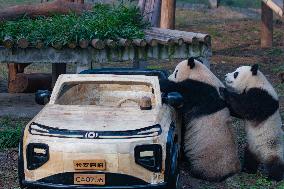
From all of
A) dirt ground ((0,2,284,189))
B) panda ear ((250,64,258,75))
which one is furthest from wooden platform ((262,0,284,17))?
panda ear ((250,64,258,75))

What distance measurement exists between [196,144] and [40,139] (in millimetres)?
2145

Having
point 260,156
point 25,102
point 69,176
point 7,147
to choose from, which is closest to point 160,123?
point 69,176

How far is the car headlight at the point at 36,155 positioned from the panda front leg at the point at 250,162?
2.85 m

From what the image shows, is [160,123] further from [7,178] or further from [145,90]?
[7,178]

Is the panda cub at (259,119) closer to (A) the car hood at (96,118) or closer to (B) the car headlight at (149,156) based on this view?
(A) the car hood at (96,118)

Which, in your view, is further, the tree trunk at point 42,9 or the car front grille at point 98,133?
the tree trunk at point 42,9

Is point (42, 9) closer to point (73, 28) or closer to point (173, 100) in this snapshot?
point (73, 28)

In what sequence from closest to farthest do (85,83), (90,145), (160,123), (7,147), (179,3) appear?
1. (90,145)
2. (160,123)
3. (85,83)
4. (7,147)
5. (179,3)

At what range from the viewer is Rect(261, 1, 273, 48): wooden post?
55.9ft

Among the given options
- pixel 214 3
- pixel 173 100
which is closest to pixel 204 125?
pixel 173 100

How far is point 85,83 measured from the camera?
703 centimetres

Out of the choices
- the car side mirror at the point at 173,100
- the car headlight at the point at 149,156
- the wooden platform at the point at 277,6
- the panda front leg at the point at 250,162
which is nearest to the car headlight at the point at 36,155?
the car headlight at the point at 149,156

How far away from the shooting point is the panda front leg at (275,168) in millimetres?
7340

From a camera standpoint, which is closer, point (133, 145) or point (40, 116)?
point (133, 145)
